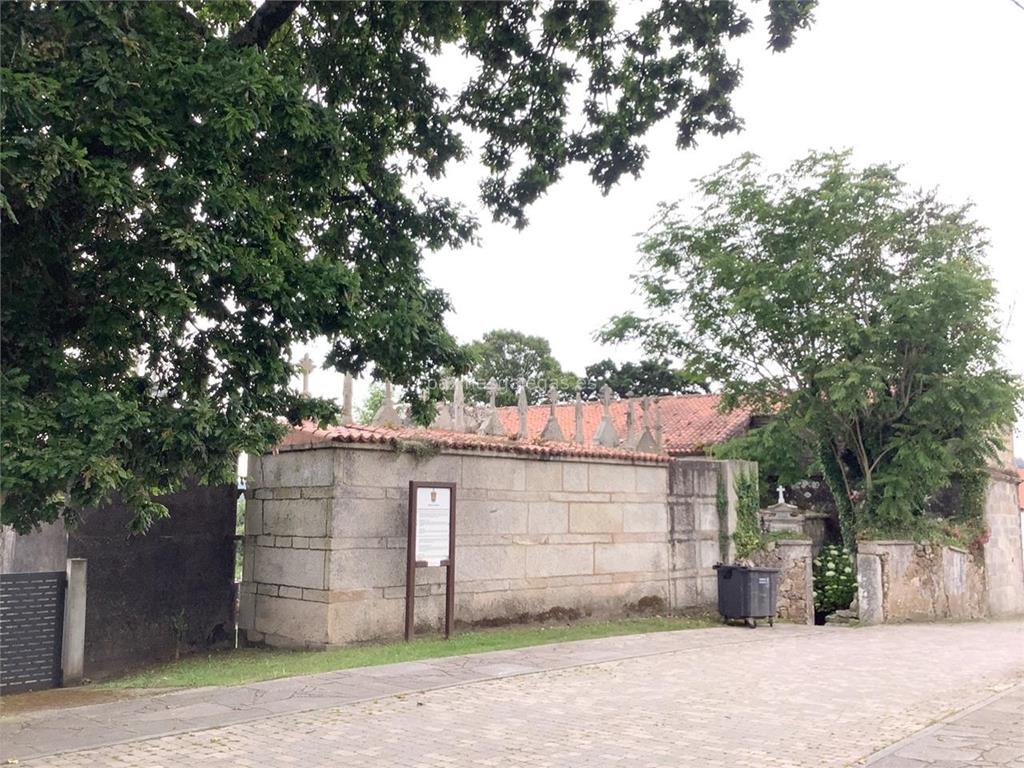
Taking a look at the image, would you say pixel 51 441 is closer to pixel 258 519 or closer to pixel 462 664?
pixel 462 664

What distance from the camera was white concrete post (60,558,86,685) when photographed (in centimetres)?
1028

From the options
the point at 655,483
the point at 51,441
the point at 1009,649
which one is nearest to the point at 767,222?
the point at 655,483

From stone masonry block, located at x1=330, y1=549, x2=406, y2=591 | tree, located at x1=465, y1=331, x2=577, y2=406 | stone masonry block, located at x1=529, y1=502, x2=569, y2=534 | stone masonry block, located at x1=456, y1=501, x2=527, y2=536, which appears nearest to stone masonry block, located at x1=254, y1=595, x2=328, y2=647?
stone masonry block, located at x1=330, y1=549, x2=406, y2=591

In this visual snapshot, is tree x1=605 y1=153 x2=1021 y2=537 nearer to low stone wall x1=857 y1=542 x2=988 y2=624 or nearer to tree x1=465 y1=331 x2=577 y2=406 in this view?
low stone wall x1=857 y1=542 x2=988 y2=624

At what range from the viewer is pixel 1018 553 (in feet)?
97.2

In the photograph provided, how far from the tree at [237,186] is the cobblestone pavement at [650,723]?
2.31m

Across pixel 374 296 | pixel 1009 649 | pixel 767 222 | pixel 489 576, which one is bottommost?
pixel 1009 649

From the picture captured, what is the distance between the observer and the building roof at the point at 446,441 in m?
12.0

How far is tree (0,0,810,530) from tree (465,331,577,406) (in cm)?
4660

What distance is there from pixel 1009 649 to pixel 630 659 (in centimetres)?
651

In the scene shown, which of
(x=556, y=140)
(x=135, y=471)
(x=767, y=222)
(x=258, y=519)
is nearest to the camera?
(x=135, y=471)

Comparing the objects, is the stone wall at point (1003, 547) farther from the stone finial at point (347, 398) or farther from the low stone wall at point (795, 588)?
the stone finial at point (347, 398)

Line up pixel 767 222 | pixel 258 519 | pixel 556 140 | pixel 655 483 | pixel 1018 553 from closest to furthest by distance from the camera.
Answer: pixel 556 140 → pixel 258 519 → pixel 655 483 → pixel 767 222 → pixel 1018 553

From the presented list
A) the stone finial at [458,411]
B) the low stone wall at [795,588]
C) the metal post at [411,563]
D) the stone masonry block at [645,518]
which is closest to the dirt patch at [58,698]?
the metal post at [411,563]
